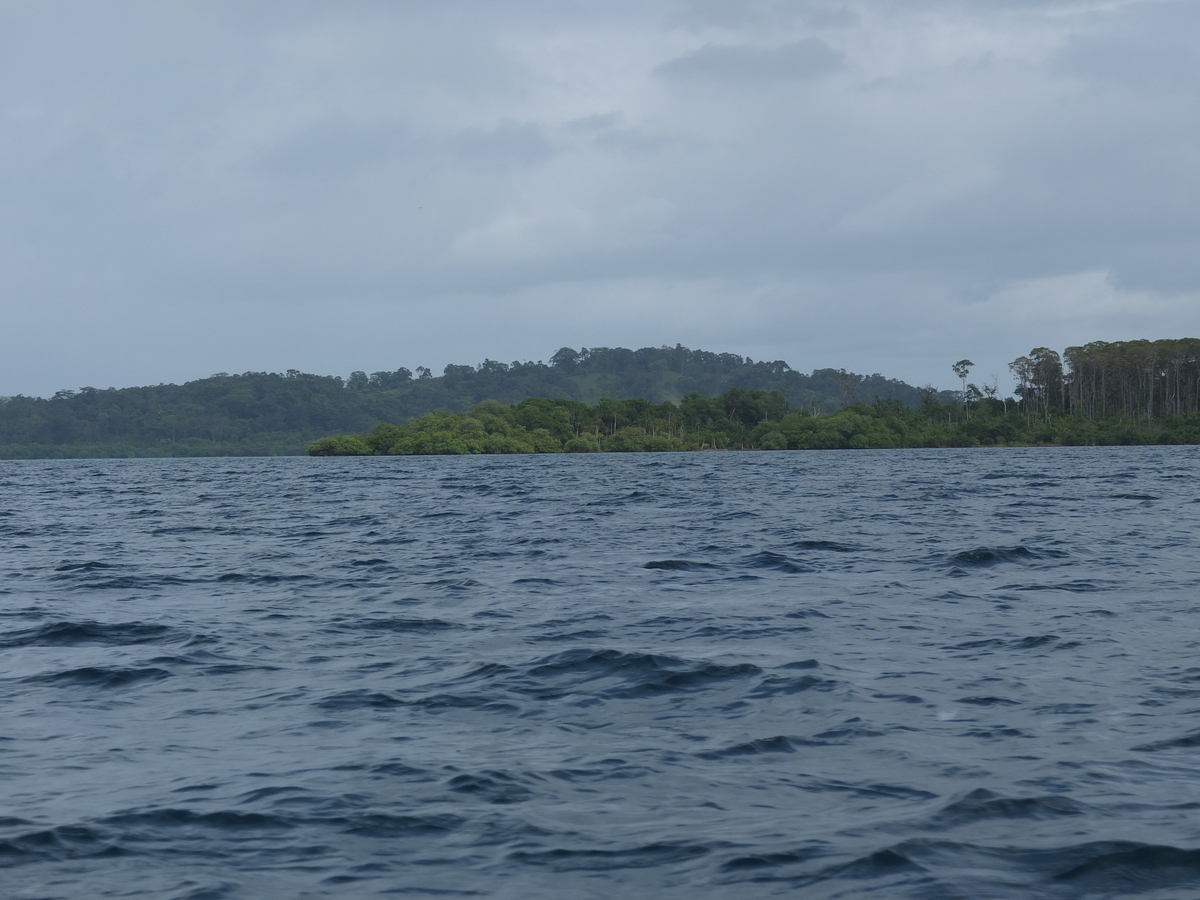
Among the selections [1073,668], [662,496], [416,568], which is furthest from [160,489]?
[1073,668]

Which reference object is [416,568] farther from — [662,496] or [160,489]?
[160,489]

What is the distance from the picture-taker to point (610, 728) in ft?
40.1

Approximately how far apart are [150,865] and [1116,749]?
9.24 m

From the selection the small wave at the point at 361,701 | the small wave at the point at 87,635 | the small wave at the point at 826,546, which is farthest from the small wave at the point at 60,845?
the small wave at the point at 826,546

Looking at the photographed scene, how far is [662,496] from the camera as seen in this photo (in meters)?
62.1

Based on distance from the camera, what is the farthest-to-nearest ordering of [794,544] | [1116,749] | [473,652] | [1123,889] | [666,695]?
[794,544]
[473,652]
[666,695]
[1116,749]
[1123,889]

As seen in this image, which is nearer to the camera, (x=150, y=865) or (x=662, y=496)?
(x=150, y=865)

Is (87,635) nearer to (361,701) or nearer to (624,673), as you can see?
(361,701)

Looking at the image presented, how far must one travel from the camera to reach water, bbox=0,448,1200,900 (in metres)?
8.30

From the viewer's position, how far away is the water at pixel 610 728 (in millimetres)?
8297

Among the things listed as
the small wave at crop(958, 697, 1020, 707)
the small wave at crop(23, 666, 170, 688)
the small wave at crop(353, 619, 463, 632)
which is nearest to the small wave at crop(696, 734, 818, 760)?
→ the small wave at crop(958, 697, 1020, 707)

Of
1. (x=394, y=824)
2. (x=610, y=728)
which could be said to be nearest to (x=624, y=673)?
(x=610, y=728)

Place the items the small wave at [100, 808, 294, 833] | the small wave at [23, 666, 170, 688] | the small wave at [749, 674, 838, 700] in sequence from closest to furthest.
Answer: the small wave at [100, 808, 294, 833]
the small wave at [749, 674, 838, 700]
the small wave at [23, 666, 170, 688]

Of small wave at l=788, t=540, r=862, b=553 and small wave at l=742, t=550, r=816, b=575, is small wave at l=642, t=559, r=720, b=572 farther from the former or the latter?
small wave at l=788, t=540, r=862, b=553
